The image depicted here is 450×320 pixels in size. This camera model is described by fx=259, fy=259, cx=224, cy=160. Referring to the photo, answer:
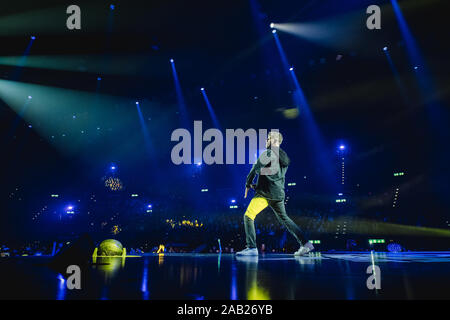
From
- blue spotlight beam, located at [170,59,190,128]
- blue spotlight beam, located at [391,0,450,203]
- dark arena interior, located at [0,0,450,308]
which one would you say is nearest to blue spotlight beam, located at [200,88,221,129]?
dark arena interior, located at [0,0,450,308]

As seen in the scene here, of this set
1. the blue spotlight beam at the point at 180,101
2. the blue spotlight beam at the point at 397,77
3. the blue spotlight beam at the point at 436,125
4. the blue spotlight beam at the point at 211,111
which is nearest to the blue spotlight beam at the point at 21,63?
the blue spotlight beam at the point at 180,101

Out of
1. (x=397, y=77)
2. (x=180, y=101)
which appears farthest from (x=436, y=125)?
(x=180, y=101)

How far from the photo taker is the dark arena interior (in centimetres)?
703

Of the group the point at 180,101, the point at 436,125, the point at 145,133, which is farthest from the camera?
the point at 145,133

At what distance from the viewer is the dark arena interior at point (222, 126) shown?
7.03m

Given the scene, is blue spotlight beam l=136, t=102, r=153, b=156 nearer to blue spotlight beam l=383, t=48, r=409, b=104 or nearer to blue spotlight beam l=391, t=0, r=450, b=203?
blue spotlight beam l=383, t=48, r=409, b=104

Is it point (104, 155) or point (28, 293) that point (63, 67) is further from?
point (28, 293)

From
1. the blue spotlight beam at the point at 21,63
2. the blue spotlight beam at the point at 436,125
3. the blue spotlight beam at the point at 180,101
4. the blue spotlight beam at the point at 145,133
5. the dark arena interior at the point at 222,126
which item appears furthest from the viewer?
the blue spotlight beam at the point at 145,133

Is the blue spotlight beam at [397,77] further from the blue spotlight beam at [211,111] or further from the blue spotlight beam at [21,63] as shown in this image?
the blue spotlight beam at [21,63]

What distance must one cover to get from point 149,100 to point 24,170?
21.8 feet

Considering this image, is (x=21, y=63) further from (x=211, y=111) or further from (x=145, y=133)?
(x=211, y=111)

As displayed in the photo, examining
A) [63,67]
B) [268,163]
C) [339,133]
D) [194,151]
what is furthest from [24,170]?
[339,133]

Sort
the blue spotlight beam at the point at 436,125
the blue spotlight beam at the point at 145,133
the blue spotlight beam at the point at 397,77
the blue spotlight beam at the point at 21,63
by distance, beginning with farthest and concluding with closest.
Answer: the blue spotlight beam at the point at 145,133, the blue spotlight beam at the point at 436,125, the blue spotlight beam at the point at 397,77, the blue spotlight beam at the point at 21,63

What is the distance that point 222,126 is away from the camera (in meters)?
12.7
